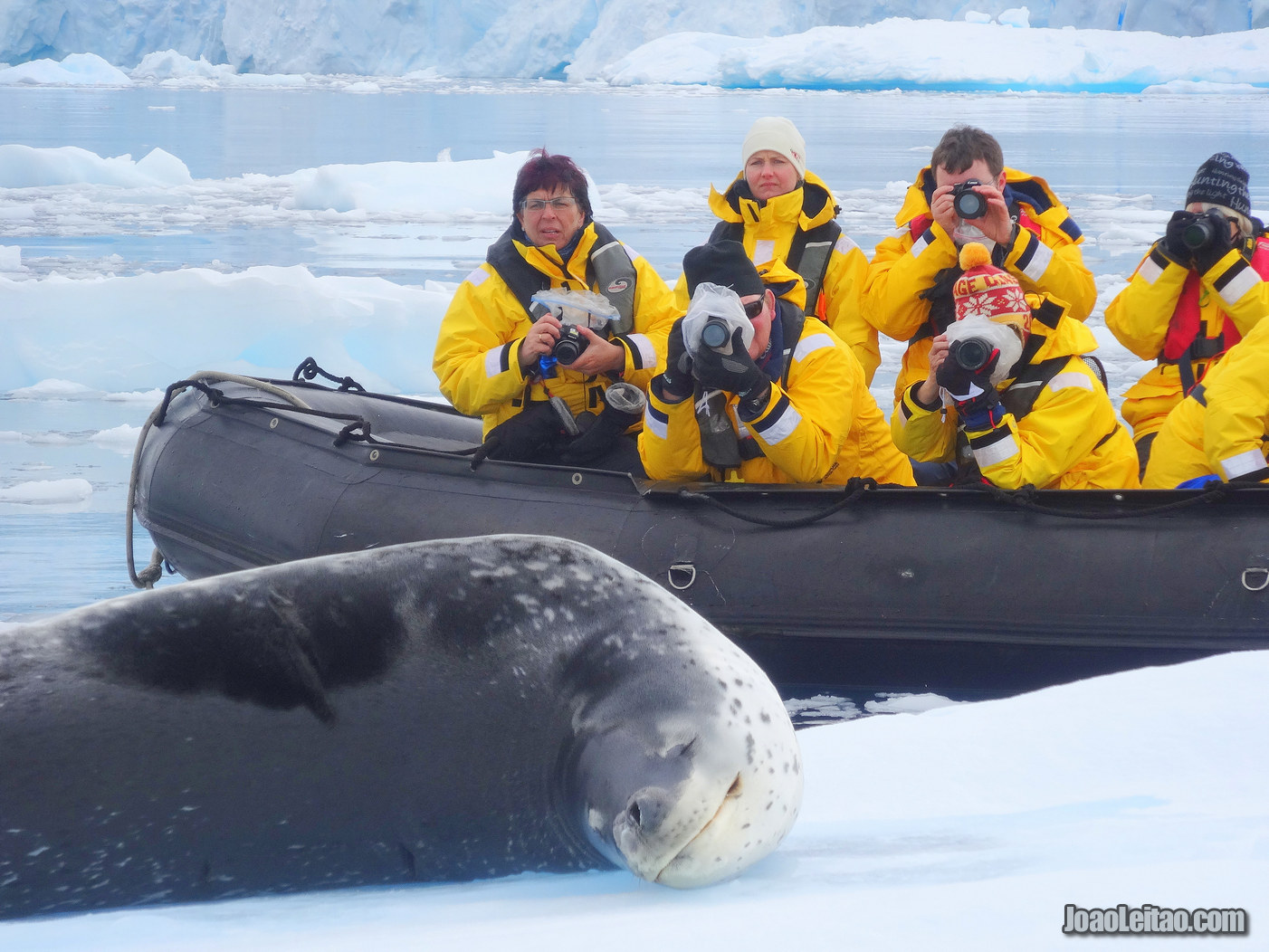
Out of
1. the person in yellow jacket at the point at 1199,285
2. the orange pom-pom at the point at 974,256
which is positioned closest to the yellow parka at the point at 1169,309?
the person in yellow jacket at the point at 1199,285

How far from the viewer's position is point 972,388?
9.52ft

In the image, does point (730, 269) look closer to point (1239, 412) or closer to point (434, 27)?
point (1239, 412)

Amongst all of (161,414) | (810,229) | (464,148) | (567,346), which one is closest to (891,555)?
(567,346)

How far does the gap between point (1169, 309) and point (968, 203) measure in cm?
72

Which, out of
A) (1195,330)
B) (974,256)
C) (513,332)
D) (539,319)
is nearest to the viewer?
(974,256)

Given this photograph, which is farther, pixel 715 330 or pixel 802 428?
pixel 802 428

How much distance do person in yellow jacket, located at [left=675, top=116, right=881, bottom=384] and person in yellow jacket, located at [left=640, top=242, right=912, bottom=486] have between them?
1.38 ft

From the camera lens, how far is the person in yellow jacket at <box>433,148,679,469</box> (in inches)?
136

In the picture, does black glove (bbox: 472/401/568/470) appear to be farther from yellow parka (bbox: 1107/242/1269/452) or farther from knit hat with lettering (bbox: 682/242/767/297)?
yellow parka (bbox: 1107/242/1269/452)

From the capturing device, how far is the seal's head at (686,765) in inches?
54.3

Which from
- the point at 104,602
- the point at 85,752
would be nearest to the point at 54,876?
the point at 85,752

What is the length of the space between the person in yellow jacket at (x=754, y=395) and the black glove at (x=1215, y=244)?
3.13ft

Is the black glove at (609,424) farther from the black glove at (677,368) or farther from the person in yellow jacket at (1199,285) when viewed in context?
the person in yellow jacket at (1199,285)

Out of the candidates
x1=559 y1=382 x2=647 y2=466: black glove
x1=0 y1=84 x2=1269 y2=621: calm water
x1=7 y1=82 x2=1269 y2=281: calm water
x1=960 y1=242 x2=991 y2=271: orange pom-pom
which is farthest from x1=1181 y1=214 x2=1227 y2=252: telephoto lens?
x1=7 y1=82 x2=1269 y2=281: calm water
